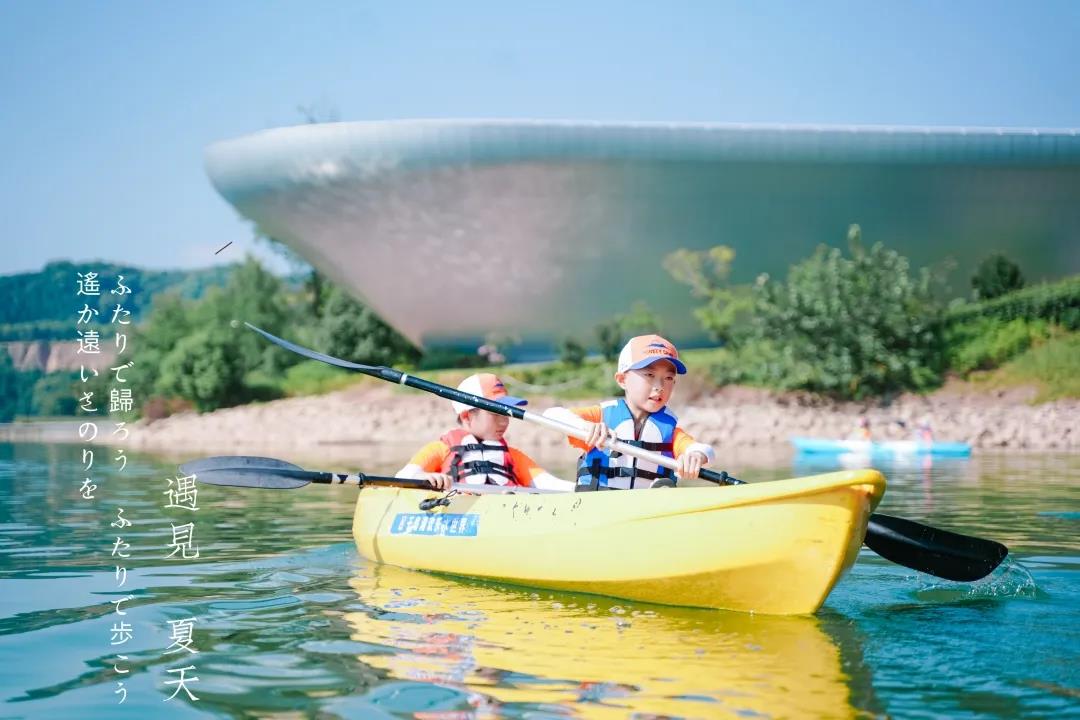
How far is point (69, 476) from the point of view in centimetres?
1475

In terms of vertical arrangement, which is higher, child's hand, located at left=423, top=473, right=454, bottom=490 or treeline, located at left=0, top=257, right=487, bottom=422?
treeline, located at left=0, top=257, right=487, bottom=422

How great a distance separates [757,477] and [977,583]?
7.25 meters

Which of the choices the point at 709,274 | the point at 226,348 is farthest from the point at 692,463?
the point at 226,348

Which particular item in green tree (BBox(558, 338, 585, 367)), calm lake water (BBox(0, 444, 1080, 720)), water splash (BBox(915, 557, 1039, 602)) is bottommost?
calm lake water (BBox(0, 444, 1080, 720))

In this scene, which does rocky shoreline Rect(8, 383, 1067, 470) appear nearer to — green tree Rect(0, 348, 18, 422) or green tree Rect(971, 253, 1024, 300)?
green tree Rect(971, 253, 1024, 300)

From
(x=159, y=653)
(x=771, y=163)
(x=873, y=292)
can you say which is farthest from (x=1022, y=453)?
(x=159, y=653)

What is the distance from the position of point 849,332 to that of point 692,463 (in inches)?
769

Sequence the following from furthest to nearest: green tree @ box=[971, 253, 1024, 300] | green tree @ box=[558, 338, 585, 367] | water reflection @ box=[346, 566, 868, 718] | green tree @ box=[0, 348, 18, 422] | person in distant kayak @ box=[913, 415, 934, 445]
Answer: green tree @ box=[0, 348, 18, 422]
green tree @ box=[558, 338, 585, 367]
green tree @ box=[971, 253, 1024, 300]
person in distant kayak @ box=[913, 415, 934, 445]
water reflection @ box=[346, 566, 868, 718]

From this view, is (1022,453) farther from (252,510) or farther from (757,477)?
(252,510)

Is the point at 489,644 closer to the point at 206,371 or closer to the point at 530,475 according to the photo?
the point at 530,475

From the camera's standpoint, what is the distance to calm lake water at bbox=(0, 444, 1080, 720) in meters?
3.69

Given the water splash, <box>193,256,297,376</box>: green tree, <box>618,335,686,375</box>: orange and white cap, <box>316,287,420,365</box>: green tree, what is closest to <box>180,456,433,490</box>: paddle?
<box>618,335,686,375</box>: orange and white cap

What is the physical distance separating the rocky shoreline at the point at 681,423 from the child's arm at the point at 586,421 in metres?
10.5

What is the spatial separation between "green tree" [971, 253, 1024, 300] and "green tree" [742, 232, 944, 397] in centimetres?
375
